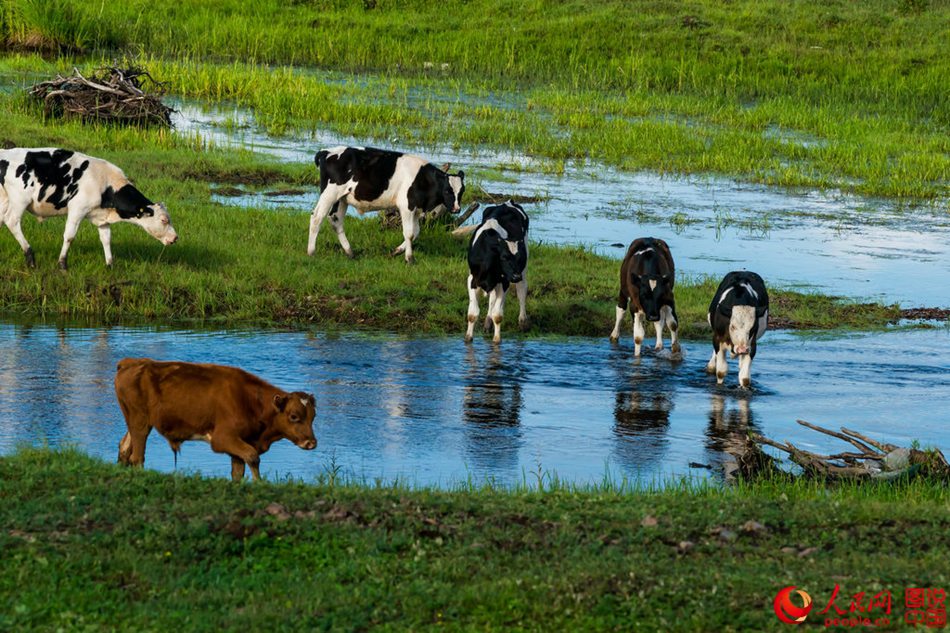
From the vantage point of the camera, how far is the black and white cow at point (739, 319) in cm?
1399

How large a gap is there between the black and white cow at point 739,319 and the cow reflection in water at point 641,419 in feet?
2.21

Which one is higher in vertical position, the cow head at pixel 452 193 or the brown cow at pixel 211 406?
the cow head at pixel 452 193

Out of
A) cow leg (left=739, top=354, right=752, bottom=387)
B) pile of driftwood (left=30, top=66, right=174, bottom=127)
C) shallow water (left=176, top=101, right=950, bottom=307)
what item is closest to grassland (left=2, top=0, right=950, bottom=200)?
shallow water (left=176, top=101, right=950, bottom=307)

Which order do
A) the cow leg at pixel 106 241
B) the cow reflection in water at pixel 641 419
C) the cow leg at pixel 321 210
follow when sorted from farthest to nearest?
the cow leg at pixel 321 210 < the cow leg at pixel 106 241 < the cow reflection in water at pixel 641 419

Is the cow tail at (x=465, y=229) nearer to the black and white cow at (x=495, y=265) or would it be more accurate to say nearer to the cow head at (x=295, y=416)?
the black and white cow at (x=495, y=265)

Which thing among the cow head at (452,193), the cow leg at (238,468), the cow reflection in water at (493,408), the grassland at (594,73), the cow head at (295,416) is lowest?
the cow reflection in water at (493,408)

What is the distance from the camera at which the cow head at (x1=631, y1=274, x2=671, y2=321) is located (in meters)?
15.3

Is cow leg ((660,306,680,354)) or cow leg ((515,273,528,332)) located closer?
cow leg ((660,306,680,354))

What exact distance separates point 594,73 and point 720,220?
15.0 m

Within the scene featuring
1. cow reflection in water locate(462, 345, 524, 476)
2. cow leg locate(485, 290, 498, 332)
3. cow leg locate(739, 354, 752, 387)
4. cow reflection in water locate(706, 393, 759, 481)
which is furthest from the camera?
cow leg locate(485, 290, 498, 332)

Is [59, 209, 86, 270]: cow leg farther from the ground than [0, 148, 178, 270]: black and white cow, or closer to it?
closer to it

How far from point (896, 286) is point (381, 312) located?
799 centimetres

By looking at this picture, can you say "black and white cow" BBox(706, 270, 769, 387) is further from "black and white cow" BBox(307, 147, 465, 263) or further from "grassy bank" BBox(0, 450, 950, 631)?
"black and white cow" BBox(307, 147, 465, 263)

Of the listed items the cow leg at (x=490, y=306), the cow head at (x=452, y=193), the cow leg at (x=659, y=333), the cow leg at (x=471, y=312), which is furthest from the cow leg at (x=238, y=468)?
the cow head at (x=452, y=193)
